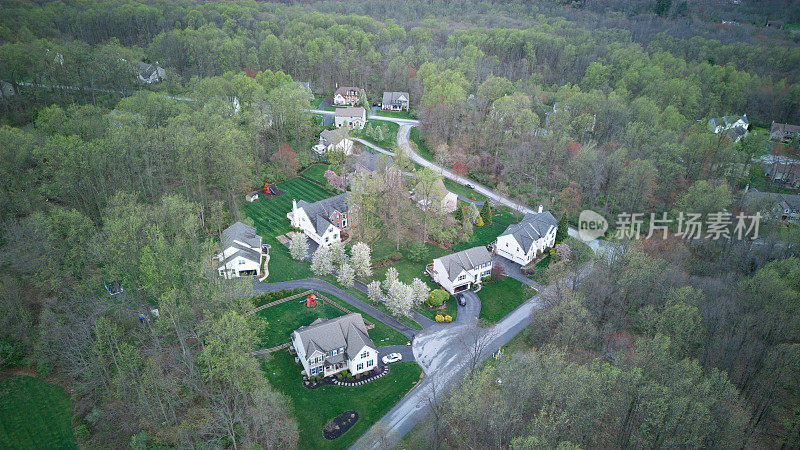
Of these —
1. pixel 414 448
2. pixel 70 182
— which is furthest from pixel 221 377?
pixel 70 182

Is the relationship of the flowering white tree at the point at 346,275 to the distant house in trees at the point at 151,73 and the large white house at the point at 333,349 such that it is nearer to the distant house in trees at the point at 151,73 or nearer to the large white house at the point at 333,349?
the large white house at the point at 333,349

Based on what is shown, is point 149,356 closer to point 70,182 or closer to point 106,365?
point 106,365

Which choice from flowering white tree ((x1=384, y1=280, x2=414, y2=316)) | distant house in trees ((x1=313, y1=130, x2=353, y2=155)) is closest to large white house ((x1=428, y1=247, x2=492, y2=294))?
flowering white tree ((x1=384, y1=280, x2=414, y2=316))

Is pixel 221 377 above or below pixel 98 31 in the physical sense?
below

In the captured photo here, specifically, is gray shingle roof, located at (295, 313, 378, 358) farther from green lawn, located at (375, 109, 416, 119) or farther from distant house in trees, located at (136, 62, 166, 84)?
distant house in trees, located at (136, 62, 166, 84)

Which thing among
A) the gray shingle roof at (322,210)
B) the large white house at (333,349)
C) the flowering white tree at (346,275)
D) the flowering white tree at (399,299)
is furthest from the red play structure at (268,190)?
the large white house at (333,349)

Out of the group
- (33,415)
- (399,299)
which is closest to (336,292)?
(399,299)
